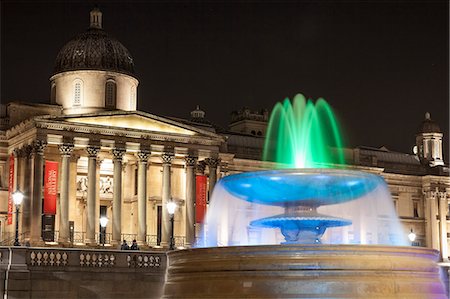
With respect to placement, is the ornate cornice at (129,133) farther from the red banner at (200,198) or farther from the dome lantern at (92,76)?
the dome lantern at (92,76)

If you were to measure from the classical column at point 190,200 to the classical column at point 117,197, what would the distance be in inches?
183

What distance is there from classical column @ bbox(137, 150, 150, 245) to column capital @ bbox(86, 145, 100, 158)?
2794 mm

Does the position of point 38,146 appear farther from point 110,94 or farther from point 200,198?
point 200,198

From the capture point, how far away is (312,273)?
54.2 feet

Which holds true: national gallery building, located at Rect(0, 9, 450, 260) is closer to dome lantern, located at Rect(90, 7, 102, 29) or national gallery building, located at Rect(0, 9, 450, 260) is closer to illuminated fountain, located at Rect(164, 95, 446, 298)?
dome lantern, located at Rect(90, 7, 102, 29)

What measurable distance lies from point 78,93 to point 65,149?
7.83 meters

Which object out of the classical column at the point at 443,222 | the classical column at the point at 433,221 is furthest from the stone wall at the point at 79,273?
the classical column at the point at 443,222

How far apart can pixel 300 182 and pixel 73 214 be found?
3532cm

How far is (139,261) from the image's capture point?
122 feet

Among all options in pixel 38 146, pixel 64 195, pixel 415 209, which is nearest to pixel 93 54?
pixel 38 146

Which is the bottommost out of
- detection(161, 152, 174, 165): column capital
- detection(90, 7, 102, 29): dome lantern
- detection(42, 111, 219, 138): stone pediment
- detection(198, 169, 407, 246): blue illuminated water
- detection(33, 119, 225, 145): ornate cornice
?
detection(198, 169, 407, 246): blue illuminated water

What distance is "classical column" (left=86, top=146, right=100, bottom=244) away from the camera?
4976 centimetres

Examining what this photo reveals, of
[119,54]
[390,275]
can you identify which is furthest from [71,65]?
[390,275]

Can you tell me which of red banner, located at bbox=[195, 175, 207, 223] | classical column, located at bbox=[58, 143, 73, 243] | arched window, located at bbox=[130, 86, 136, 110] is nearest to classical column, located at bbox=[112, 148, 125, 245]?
classical column, located at bbox=[58, 143, 73, 243]
